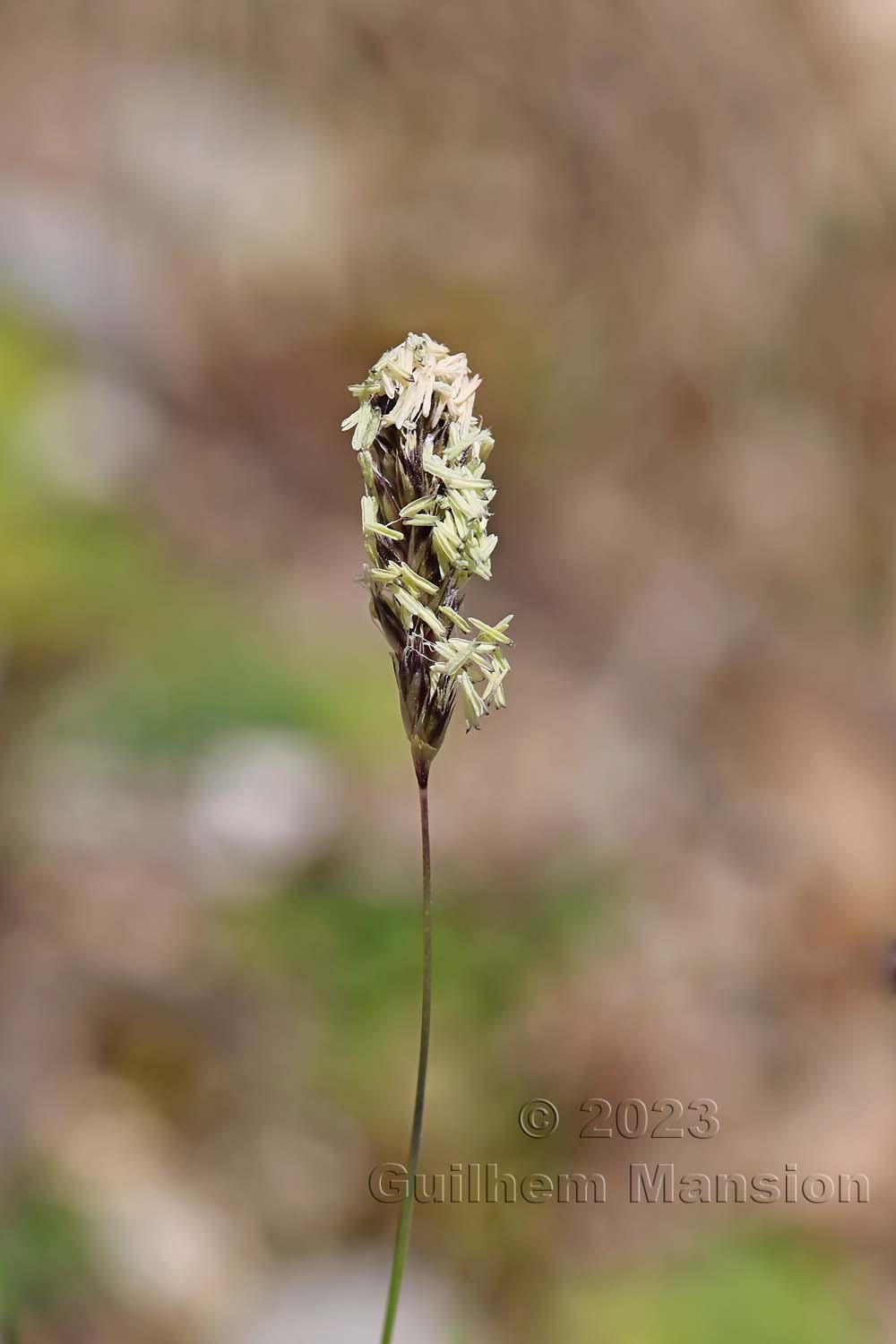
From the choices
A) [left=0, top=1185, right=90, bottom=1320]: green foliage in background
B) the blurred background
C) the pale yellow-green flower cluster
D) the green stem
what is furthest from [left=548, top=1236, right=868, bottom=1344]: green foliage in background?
the pale yellow-green flower cluster

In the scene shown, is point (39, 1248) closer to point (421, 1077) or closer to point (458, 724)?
point (421, 1077)

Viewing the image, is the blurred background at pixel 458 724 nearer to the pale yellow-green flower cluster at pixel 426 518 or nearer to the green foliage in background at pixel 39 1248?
the green foliage in background at pixel 39 1248

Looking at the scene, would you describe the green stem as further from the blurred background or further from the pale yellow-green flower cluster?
the blurred background

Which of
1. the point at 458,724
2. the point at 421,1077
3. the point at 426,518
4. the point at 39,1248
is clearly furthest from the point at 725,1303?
the point at 458,724

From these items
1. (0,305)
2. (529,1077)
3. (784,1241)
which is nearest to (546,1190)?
(529,1077)

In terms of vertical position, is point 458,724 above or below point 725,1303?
above

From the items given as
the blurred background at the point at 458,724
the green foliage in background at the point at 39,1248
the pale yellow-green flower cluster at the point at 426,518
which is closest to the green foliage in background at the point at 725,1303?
the blurred background at the point at 458,724

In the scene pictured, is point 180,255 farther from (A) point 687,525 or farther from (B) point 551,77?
(A) point 687,525
